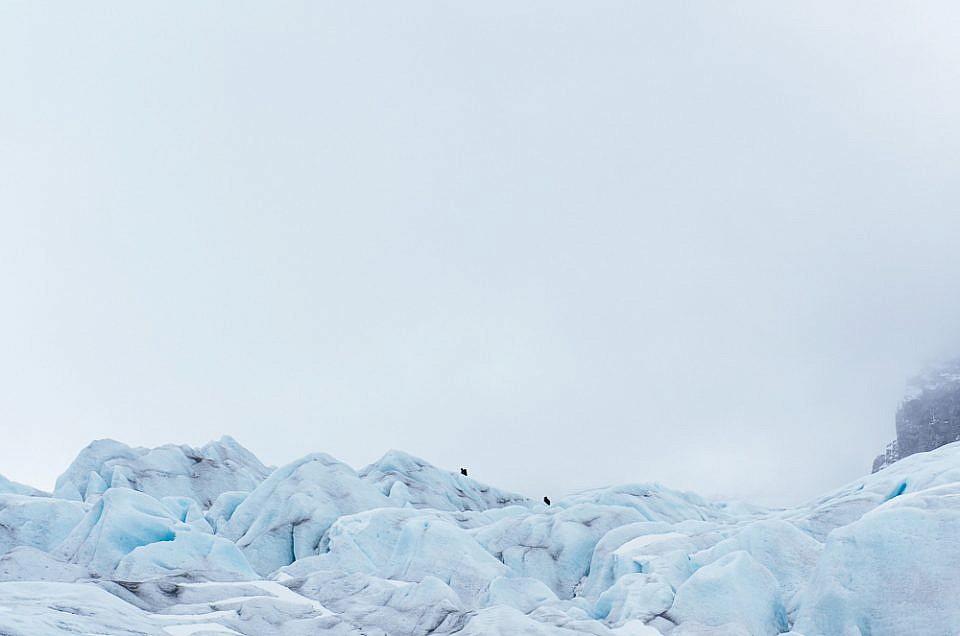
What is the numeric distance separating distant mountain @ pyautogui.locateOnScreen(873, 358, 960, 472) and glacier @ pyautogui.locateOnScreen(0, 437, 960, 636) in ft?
572

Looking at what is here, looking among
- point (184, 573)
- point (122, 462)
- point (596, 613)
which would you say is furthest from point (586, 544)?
point (122, 462)

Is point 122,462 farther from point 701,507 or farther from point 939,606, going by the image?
point 939,606

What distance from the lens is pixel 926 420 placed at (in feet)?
623

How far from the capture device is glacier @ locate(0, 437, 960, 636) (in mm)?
14859

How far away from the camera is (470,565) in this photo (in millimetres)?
24250

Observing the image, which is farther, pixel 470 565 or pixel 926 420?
pixel 926 420

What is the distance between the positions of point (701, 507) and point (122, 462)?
28458mm

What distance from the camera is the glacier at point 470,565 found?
48.8ft

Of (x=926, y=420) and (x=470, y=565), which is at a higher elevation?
(x=926, y=420)

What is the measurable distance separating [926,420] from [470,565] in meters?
196

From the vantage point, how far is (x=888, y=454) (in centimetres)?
19675

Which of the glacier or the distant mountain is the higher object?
the distant mountain

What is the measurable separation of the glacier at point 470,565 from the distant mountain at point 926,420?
17424cm

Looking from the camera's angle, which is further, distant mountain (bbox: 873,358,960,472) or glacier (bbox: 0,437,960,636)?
distant mountain (bbox: 873,358,960,472)
